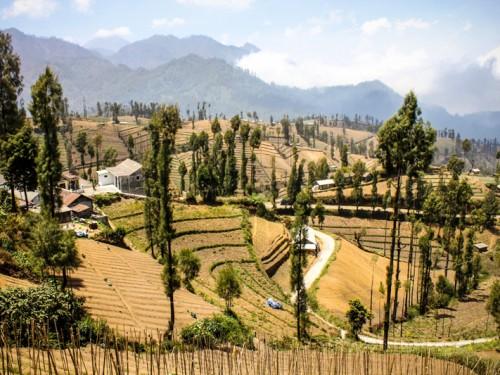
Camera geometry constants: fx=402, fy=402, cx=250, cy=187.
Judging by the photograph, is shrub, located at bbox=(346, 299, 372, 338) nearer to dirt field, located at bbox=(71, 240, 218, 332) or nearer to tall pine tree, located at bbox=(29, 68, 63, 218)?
dirt field, located at bbox=(71, 240, 218, 332)

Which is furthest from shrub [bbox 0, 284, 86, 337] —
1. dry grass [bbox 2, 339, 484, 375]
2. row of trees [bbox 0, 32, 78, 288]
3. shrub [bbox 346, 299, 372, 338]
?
shrub [bbox 346, 299, 372, 338]

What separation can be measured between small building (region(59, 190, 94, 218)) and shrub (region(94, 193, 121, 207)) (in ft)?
22.0

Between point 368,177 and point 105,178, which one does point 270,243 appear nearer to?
point 105,178

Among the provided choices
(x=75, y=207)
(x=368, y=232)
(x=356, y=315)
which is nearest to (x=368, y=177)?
(x=368, y=232)

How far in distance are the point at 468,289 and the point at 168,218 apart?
61861 mm

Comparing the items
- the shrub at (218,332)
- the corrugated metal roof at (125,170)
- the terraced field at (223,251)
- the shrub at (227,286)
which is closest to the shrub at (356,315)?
the terraced field at (223,251)

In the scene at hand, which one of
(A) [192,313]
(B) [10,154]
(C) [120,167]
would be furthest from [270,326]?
(C) [120,167]

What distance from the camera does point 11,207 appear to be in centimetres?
3881

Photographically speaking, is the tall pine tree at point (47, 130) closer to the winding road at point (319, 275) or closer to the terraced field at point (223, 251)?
the terraced field at point (223, 251)

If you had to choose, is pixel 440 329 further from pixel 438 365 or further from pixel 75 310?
pixel 75 310

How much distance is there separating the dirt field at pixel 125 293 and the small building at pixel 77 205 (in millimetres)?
13172

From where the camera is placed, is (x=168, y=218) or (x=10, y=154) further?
(x=10, y=154)

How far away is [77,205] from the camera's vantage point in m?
53.7

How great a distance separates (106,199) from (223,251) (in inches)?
912
